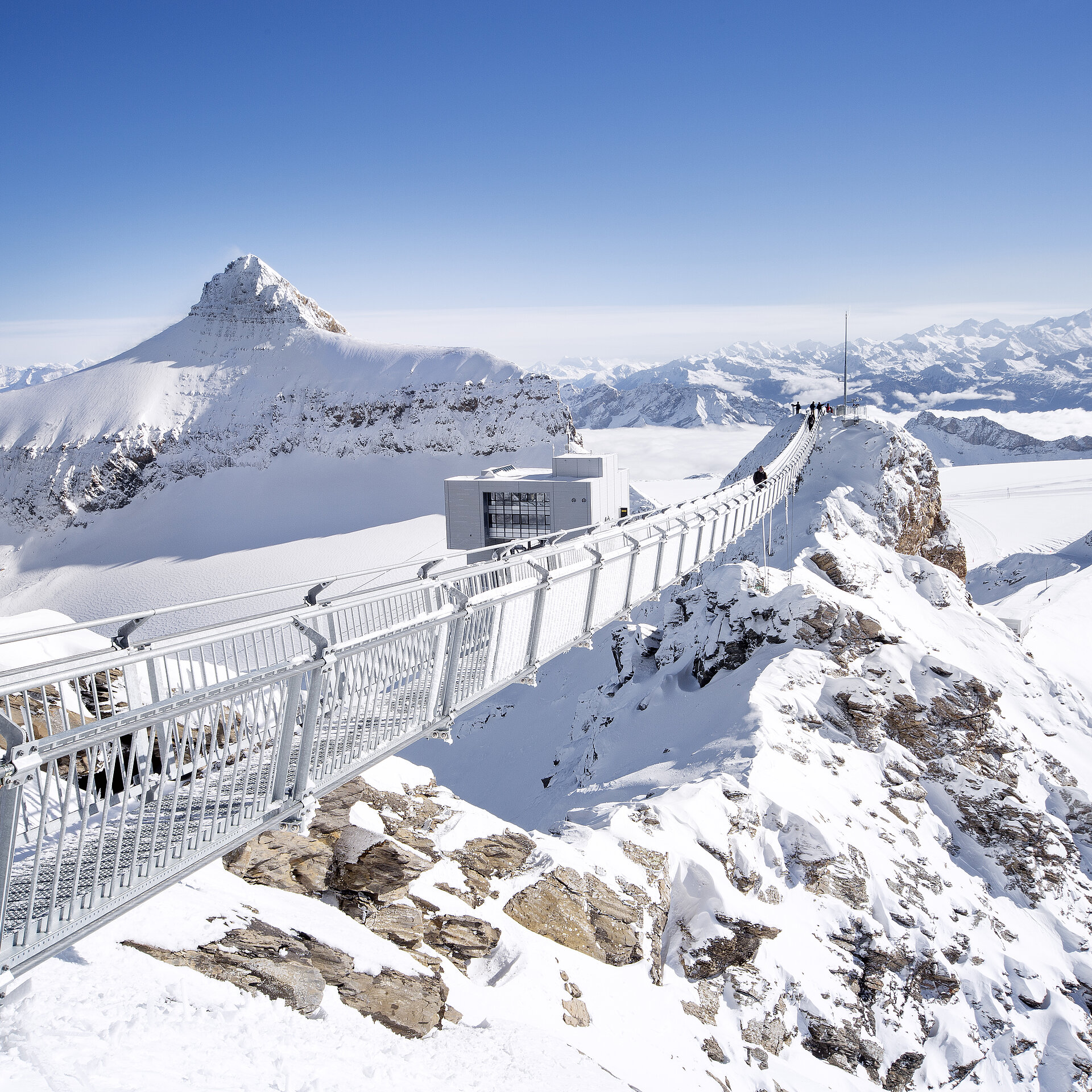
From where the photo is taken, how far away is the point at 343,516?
85375 millimetres

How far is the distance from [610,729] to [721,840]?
780 centimetres

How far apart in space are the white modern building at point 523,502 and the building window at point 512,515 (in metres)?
0.03

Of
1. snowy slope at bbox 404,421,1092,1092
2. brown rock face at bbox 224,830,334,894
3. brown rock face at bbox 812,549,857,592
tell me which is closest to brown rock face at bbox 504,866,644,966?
snowy slope at bbox 404,421,1092,1092

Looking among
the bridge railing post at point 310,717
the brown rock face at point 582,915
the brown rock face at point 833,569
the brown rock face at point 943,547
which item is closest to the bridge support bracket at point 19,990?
the bridge railing post at point 310,717

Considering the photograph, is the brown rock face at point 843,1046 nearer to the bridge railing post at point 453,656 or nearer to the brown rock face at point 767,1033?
the brown rock face at point 767,1033

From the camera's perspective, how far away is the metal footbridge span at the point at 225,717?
377cm

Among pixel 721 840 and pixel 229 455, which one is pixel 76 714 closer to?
pixel 721 840

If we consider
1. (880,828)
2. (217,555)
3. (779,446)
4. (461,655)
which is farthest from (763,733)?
(217,555)

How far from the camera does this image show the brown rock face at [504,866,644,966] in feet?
30.0

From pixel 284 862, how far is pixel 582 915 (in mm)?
4514

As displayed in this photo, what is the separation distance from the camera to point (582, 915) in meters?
9.69

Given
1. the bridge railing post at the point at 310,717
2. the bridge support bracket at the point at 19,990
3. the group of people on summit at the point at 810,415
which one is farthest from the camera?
the group of people on summit at the point at 810,415

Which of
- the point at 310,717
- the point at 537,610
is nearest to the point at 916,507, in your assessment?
the point at 537,610

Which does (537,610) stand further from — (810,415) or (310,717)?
(810,415)
